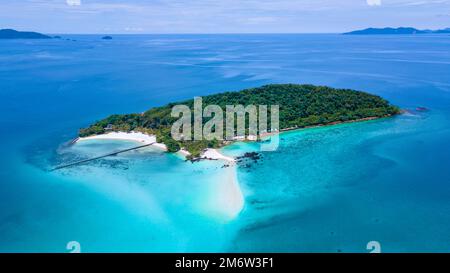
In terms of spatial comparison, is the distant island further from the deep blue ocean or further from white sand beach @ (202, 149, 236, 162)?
the deep blue ocean

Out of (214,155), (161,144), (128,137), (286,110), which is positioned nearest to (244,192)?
(214,155)

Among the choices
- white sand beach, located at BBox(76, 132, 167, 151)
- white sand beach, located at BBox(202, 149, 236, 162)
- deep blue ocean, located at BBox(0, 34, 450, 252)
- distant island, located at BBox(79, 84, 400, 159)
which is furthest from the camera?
distant island, located at BBox(79, 84, 400, 159)

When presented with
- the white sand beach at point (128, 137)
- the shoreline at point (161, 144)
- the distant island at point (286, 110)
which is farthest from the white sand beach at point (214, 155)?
the white sand beach at point (128, 137)

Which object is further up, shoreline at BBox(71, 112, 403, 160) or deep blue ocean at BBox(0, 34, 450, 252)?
shoreline at BBox(71, 112, 403, 160)

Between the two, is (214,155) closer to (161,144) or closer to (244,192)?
(161,144)

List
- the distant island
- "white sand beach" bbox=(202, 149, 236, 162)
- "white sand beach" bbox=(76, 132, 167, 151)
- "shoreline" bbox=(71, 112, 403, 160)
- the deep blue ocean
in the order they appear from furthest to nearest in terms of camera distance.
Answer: the distant island < "white sand beach" bbox=(76, 132, 167, 151) < "shoreline" bbox=(71, 112, 403, 160) < "white sand beach" bbox=(202, 149, 236, 162) < the deep blue ocean

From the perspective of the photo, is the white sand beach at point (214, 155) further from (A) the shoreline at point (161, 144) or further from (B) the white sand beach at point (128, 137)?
(B) the white sand beach at point (128, 137)

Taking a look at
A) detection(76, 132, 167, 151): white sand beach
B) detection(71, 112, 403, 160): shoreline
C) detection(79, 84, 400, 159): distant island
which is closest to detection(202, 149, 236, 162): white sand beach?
detection(71, 112, 403, 160): shoreline

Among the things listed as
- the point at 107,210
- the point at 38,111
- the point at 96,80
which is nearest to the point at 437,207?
the point at 107,210

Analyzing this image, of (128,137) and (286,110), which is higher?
(286,110)
